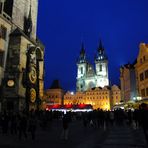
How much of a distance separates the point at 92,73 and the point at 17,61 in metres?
121

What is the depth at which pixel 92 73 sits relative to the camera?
15462 centimetres

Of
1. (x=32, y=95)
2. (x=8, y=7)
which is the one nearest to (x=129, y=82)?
(x=32, y=95)

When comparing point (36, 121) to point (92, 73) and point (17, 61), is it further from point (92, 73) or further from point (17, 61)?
point (92, 73)

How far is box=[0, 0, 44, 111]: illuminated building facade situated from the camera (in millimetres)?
33941

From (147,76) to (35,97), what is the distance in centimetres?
2216

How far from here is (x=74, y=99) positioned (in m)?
139

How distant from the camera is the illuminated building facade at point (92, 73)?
149625 mm

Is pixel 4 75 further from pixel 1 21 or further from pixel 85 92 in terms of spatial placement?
pixel 85 92

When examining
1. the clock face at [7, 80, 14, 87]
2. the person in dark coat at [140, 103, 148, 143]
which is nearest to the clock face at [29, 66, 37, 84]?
the clock face at [7, 80, 14, 87]

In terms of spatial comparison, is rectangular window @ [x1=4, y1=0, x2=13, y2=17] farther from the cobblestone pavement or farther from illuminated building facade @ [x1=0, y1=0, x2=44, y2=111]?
the cobblestone pavement

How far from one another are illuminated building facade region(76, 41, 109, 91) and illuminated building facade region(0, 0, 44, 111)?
109 m

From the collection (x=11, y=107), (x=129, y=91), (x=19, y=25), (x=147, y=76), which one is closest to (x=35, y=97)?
(x=11, y=107)

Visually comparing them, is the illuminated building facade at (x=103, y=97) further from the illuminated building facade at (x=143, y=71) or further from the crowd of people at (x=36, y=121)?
the crowd of people at (x=36, y=121)

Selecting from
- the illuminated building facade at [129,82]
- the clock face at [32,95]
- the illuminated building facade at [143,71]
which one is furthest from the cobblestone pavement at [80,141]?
the illuminated building facade at [129,82]
